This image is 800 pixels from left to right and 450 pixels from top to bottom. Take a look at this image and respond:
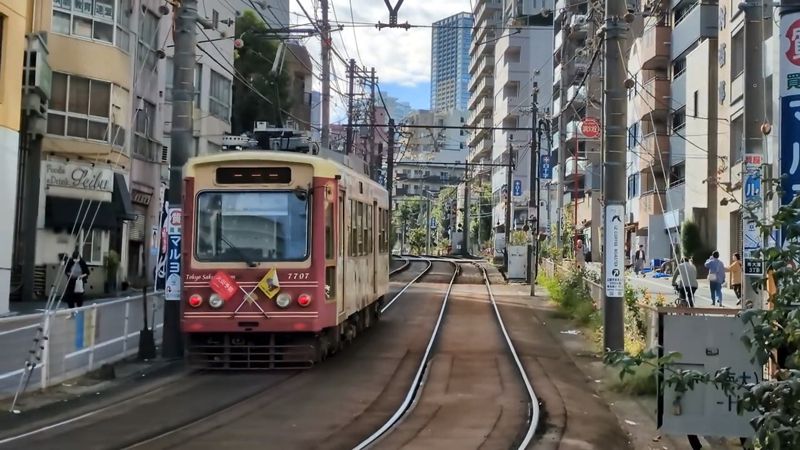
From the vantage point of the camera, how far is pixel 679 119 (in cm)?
4481

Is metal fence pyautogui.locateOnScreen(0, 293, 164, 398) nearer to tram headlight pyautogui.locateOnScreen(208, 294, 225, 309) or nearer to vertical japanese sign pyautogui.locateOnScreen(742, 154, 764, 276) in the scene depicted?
tram headlight pyautogui.locateOnScreen(208, 294, 225, 309)

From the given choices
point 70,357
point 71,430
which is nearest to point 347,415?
point 71,430

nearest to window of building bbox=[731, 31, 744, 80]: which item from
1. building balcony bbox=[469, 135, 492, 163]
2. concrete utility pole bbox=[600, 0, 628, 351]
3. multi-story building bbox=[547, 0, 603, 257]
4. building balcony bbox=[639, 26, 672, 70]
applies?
building balcony bbox=[639, 26, 672, 70]

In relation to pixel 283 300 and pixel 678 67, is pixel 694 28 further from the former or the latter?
pixel 283 300

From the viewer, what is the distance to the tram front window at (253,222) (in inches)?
523

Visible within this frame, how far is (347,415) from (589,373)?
5578 mm

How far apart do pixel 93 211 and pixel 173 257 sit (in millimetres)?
15344

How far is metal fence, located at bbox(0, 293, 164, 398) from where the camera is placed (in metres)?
10.9

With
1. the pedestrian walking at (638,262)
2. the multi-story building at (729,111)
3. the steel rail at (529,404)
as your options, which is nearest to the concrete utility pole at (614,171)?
the steel rail at (529,404)

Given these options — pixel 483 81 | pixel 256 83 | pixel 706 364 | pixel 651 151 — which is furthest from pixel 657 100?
pixel 483 81

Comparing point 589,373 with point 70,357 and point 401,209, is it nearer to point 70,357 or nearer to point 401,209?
point 70,357

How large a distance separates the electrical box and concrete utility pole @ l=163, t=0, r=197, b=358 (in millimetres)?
9259

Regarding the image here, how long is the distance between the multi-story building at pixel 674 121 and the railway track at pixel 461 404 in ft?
71.2

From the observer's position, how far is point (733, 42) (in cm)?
3441
